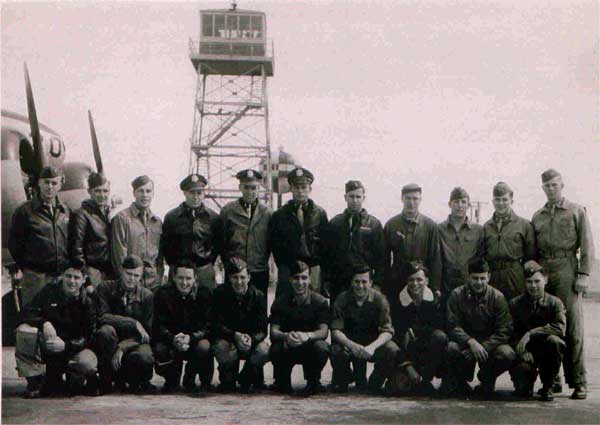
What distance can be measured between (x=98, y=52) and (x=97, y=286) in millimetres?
2500

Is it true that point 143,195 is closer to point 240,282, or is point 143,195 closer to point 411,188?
point 240,282

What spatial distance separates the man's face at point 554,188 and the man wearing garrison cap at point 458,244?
0.62 metres

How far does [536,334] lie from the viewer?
425 cm

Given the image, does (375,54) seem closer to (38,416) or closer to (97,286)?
(97,286)

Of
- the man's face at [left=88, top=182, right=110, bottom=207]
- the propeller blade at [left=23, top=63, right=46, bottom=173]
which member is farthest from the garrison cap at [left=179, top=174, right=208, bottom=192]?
the propeller blade at [left=23, top=63, right=46, bottom=173]

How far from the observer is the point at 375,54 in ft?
18.6

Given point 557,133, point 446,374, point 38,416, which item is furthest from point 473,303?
point 38,416

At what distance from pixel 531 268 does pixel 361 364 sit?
1.54 m

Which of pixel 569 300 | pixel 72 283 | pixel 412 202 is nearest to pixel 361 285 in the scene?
pixel 412 202

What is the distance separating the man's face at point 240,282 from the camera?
4391 mm

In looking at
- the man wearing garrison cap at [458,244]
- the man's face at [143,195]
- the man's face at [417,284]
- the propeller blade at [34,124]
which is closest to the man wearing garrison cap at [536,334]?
→ the man wearing garrison cap at [458,244]

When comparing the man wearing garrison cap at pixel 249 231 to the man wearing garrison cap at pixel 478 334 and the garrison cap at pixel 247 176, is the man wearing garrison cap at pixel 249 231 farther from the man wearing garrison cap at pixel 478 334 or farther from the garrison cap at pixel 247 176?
the man wearing garrison cap at pixel 478 334

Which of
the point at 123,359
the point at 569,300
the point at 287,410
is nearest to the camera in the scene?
the point at 287,410

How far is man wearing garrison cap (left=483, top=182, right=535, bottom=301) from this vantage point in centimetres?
458
